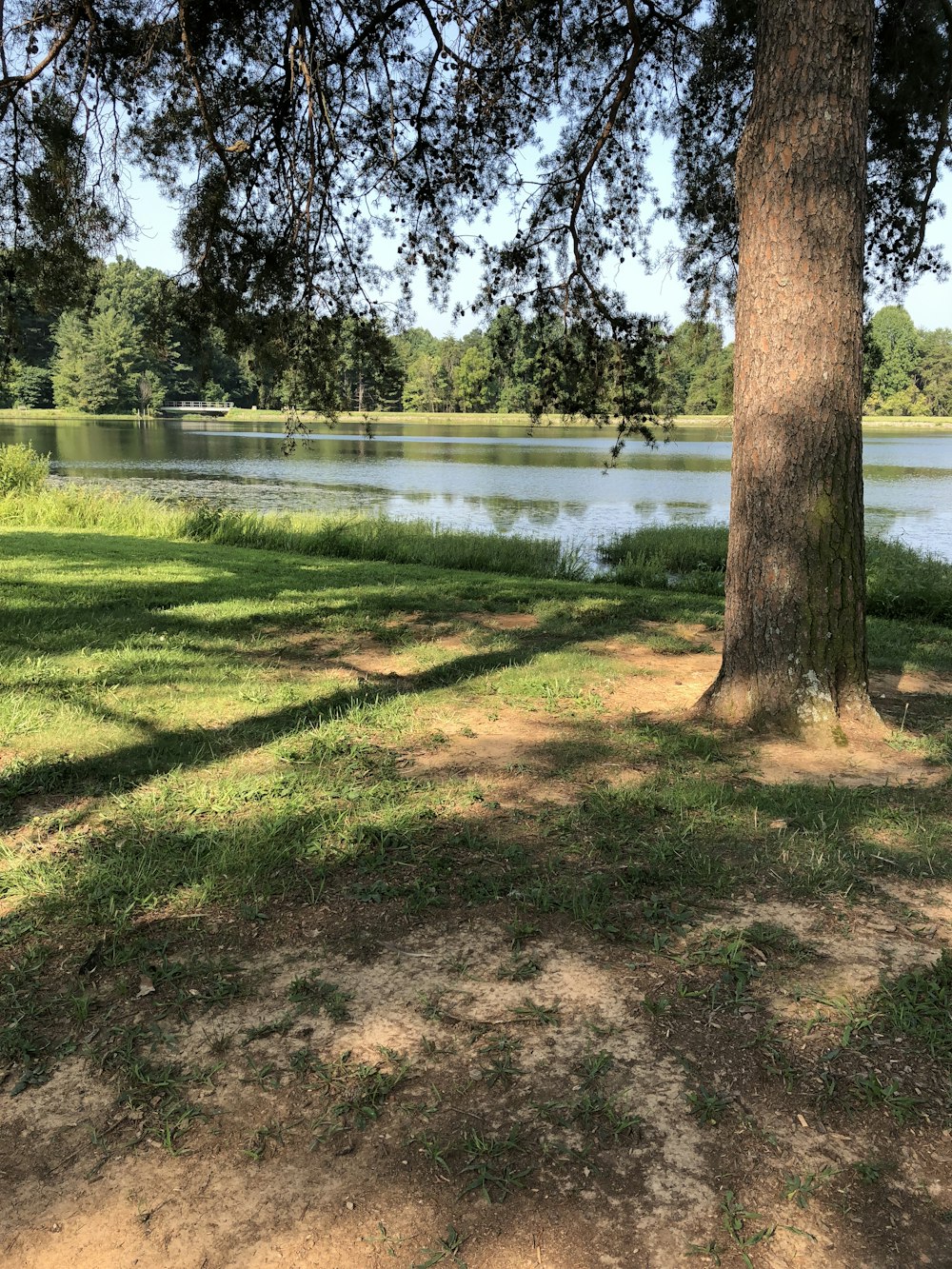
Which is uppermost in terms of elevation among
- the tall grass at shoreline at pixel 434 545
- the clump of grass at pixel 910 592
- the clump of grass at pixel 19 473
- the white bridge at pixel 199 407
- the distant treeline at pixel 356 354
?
the white bridge at pixel 199 407

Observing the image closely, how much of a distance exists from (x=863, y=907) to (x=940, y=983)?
440 millimetres

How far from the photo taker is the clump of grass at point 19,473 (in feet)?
52.9

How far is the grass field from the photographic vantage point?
175 cm

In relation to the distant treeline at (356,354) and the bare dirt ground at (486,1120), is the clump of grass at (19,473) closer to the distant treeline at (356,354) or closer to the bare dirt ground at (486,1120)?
the distant treeline at (356,354)

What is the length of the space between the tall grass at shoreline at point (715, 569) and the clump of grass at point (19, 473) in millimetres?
10686

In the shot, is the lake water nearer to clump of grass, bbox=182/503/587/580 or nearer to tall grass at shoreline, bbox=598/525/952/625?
tall grass at shoreline, bbox=598/525/952/625

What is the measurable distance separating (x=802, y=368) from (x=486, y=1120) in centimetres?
366

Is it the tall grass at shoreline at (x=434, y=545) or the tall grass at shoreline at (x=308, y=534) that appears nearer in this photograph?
the tall grass at shoreline at (x=434, y=545)

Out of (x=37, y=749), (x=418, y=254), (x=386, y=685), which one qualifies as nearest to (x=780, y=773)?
(x=386, y=685)

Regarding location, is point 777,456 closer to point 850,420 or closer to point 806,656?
point 850,420

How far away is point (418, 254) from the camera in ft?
25.2

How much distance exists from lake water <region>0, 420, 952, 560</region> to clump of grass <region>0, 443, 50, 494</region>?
4798 mm

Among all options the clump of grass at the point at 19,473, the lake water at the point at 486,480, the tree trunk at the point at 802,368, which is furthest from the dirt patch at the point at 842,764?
the clump of grass at the point at 19,473

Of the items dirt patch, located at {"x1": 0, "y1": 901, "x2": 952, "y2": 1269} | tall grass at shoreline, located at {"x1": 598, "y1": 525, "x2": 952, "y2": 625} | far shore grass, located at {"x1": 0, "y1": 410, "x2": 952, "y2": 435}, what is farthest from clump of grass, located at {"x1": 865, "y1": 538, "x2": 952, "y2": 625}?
far shore grass, located at {"x1": 0, "y1": 410, "x2": 952, "y2": 435}
